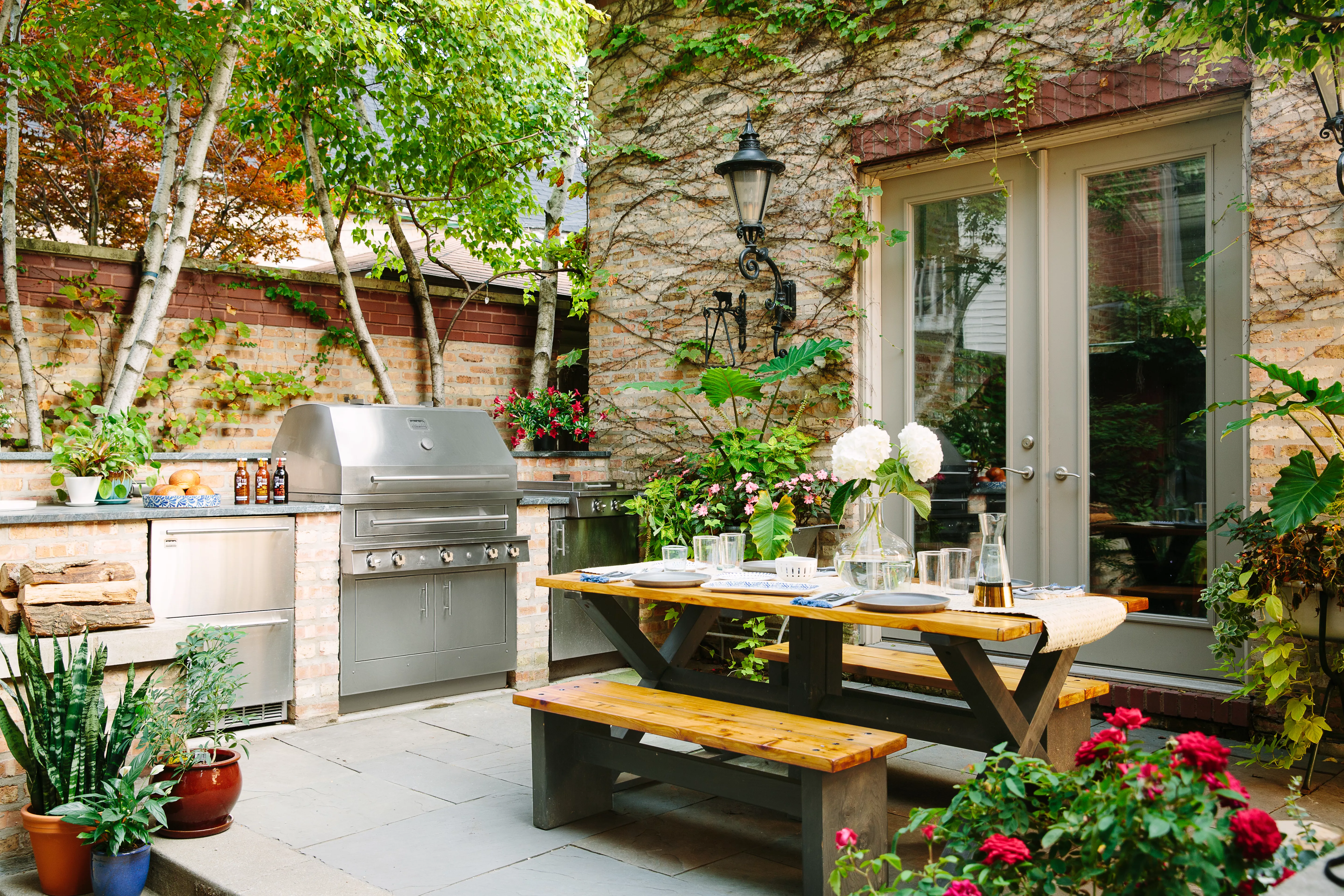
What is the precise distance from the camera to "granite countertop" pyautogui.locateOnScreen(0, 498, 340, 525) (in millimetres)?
3723

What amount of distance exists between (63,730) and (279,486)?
1.94 meters

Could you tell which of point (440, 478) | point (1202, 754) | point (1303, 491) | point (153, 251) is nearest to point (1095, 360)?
point (1303, 491)

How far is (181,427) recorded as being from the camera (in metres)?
5.81

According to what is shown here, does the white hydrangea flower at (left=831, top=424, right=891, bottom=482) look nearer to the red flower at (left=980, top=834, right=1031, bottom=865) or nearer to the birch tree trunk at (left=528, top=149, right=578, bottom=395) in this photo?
the red flower at (left=980, top=834, right=1031, bottom=865)

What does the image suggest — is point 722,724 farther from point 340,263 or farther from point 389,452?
point 340,263

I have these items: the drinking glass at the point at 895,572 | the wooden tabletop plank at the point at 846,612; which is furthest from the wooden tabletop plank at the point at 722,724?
the drinking glass at the point at 895,572

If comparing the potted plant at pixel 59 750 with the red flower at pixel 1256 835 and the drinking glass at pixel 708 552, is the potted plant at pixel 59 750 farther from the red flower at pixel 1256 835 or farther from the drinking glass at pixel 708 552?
the red flower at pixel 1256 835

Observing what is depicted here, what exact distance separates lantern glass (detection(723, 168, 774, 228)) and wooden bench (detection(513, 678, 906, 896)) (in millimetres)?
2527

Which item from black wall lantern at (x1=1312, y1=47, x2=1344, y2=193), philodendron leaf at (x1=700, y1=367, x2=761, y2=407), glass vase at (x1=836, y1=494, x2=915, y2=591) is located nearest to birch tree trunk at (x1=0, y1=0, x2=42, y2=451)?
philodendron leaf at (x1=700, y1=367, x2=761, y2=407)

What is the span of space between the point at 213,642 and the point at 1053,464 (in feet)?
11.7

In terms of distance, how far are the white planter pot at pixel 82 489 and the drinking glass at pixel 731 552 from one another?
2.61m

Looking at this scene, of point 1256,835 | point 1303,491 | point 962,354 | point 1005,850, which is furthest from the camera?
point 962,354

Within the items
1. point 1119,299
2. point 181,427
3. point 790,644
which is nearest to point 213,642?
point 790,644

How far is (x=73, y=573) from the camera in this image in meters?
3.41
